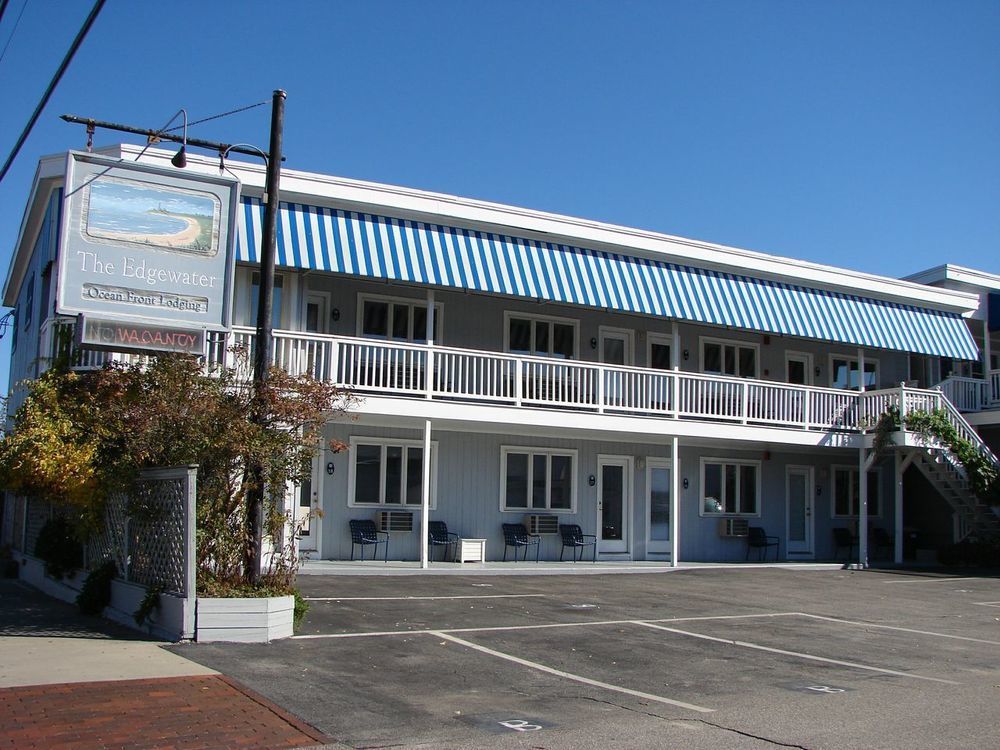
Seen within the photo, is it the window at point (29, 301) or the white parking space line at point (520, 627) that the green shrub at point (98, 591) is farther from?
the window at point (29, 301)

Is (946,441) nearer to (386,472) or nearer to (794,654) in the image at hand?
(386,472)

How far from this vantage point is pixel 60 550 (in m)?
14.3

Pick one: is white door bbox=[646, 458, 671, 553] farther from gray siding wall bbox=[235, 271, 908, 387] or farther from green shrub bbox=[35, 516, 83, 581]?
green shrub bbox=[35, 516, 83, 581]

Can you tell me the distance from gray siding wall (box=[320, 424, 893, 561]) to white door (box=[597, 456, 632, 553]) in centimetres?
15

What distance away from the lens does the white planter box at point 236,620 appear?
10.4 meters

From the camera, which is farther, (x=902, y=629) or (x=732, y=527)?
(x=732, y=527)

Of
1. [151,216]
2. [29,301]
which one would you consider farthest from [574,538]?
[29,301]

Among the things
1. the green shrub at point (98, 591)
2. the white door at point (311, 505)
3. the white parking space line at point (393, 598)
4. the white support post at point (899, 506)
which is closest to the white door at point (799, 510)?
the white support post at point (899, 506)

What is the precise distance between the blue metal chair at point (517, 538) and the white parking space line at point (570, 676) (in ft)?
30.8

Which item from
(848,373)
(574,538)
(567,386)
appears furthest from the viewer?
(848,373)

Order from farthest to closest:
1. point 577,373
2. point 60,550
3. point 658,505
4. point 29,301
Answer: point 658,505, point 29,301, point 577,373, point 60,550

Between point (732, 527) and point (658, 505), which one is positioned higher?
point (658, 505)

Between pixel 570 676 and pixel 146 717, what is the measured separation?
13.1 ft

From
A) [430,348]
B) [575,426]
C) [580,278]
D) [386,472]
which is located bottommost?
[386,472]
